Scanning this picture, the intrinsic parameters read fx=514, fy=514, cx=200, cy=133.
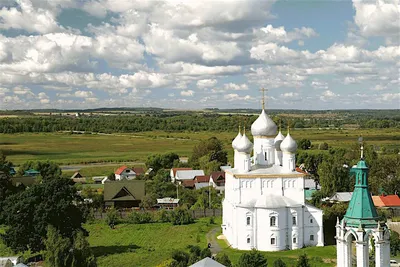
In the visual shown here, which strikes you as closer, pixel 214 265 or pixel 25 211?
pixel 214 265

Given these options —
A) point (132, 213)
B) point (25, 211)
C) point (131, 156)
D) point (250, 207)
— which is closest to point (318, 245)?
point (250, 207)

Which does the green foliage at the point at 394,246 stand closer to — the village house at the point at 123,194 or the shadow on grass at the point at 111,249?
the shadow on grass at the point at 111,249

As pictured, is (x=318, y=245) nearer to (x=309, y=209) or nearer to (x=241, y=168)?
(x=309, y=209)

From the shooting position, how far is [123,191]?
42000 millimetres

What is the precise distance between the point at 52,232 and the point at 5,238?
23.2ft

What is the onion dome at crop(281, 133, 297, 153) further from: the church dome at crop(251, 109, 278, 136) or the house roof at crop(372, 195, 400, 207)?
the house roof at crop(372, 195, 400, 207)

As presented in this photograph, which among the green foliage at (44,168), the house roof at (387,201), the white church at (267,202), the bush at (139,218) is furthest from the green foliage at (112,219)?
the house roof at (387,201)

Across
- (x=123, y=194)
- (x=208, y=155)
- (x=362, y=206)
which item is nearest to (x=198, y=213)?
(x=123, y=194)

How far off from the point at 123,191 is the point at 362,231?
3337 cm

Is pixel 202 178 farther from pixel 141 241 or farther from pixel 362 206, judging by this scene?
pixel 362 206

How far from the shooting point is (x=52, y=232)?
64.9 ft

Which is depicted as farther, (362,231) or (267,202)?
(267,202)

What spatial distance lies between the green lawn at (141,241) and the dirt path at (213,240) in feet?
1.03

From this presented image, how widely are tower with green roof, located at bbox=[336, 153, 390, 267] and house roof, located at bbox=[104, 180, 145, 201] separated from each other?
32.4 m
